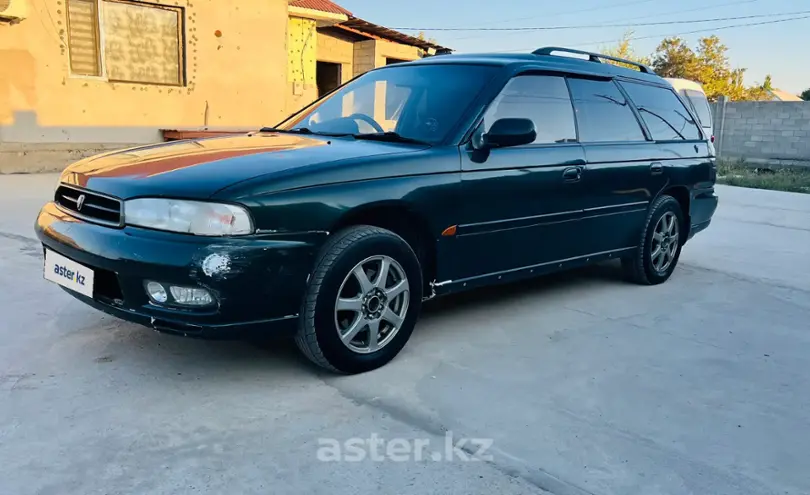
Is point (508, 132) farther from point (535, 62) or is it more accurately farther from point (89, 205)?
point (89, 205)

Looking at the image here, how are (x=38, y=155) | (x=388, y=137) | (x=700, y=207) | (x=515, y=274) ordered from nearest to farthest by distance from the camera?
(x=388, y=137) → (x=515, y=274) → (x=700, y=207) → (x=38, y=155)

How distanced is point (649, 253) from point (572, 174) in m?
1.35

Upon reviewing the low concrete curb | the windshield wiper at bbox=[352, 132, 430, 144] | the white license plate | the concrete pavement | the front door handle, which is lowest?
the concrete pavement

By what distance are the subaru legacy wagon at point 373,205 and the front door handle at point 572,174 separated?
0.4 inches

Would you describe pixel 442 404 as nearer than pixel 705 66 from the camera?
Yes

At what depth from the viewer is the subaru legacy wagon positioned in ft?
9.61

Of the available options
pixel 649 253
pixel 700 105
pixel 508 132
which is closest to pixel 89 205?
pixel 508 132

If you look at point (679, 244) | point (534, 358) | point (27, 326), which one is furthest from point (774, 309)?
point (27, 326)

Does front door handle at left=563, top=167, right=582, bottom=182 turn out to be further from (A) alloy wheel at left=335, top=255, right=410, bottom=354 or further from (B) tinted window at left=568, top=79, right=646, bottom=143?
(A) alloy wheel at left=335, top=255, right=410, bottom=354

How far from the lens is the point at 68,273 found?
3256mm

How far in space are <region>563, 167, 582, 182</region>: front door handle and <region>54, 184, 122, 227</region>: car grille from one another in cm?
263

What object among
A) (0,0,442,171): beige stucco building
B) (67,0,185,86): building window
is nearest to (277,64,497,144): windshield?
(0,0,442,171): beige stucco building

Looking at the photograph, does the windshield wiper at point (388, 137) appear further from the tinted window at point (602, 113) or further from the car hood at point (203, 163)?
the tinted window at point (602, 113)

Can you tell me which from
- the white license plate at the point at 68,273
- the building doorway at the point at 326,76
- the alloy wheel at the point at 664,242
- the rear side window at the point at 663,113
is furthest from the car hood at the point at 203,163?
the building doorway at the point at 326,76
